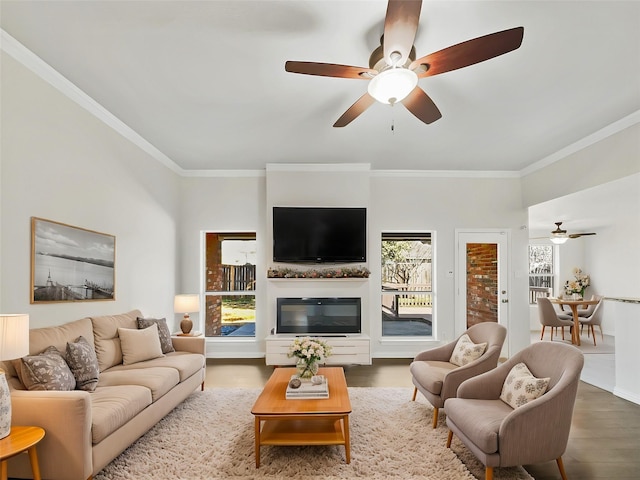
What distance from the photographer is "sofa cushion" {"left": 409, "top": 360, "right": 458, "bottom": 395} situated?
3.35 meters

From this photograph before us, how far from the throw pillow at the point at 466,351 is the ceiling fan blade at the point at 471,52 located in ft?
8.22

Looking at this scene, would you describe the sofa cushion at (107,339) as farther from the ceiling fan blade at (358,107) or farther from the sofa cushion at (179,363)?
the ceiling fan blade at (358,107)

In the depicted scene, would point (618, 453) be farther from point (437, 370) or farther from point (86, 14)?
point (86, 14)

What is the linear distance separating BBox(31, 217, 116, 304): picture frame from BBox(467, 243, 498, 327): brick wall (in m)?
4.90

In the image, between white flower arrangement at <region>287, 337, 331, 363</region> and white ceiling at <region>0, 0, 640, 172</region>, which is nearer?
white ceiling at <region>0, 0, 640, 172</region>

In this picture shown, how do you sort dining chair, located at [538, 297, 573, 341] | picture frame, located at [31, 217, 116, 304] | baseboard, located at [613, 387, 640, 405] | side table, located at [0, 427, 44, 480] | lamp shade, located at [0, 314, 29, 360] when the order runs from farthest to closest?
dining chair, located at [538, 297, 573, 341] → baseboard, located at [613, 387, 640, 405] → picture frame, located at [31, 217, 116, 304] → lamp shade, located at [0, 314, 29, 360] → side table, located at [0, 427, 44, 480]

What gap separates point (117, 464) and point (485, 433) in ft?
8.15

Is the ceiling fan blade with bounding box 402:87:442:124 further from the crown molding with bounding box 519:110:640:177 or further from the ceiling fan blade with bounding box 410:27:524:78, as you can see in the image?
the crown molding with bounding box 519:110:640:177

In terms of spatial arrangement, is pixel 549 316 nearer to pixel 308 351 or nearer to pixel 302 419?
pixel 308 351

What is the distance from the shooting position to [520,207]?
20.0 feet

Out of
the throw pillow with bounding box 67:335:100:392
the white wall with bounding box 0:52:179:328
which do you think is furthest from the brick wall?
the throw pillow with bounding box 67:335:100:392

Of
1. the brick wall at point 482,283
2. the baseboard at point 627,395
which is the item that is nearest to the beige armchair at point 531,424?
the baseboard at point 627,395

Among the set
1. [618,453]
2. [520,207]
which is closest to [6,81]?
[618,453]

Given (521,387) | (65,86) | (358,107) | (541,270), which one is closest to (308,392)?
(521,387)
